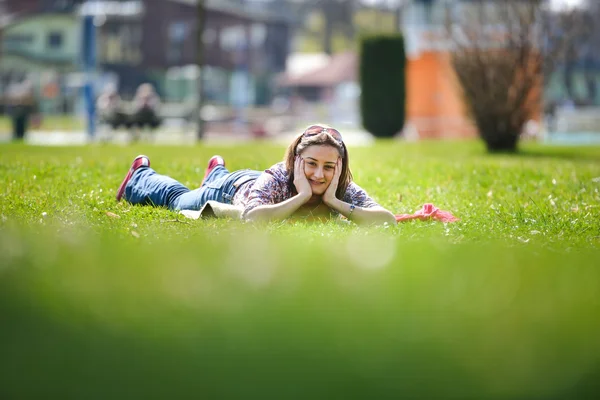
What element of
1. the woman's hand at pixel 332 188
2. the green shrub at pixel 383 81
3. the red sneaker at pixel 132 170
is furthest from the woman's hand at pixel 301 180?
the green shrub at pixel 383 81

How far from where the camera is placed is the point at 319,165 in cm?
→ 648

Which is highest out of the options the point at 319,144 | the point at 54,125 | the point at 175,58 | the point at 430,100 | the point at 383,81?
the point at 175,58

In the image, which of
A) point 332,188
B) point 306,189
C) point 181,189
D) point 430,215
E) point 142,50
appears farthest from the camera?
point 142,50

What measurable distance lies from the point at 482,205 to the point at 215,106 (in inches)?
1872

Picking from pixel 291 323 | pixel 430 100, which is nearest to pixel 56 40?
pixel 430 100

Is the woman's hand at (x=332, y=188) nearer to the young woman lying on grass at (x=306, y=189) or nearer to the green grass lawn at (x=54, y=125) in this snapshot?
the young woman lying on grass at (x=306, y=189)

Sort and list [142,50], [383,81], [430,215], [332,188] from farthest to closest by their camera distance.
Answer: [142,50] < [383,81] < [430,215] < [332,188]

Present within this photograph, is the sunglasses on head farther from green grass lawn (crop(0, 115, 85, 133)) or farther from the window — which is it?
the window

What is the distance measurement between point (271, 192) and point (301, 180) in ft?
0.92

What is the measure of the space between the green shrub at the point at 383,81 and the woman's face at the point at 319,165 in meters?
20.9

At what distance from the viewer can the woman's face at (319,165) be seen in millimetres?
6445

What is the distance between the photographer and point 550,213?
24.3 feet

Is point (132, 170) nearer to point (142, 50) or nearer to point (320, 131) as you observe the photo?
point (320, 131)

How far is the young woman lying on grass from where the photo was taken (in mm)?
6430
